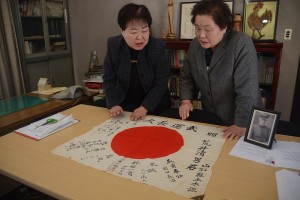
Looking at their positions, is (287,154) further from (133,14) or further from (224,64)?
(133,14)

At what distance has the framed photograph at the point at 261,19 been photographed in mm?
2631

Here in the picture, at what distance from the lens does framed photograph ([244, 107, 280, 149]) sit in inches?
43.0

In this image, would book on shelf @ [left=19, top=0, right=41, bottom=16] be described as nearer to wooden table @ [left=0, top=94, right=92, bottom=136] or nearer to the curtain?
the curtain

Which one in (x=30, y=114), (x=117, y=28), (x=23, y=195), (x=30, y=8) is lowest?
(x=23, y=195)

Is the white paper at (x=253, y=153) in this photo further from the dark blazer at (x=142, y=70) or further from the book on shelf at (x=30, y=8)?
the book on shelf at (x=30, y=8)

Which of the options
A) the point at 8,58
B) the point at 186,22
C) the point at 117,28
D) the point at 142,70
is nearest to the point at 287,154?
the point at 142,70

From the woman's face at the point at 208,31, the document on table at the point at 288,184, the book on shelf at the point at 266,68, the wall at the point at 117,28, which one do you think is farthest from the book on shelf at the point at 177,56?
the document on table at the point at 288,184

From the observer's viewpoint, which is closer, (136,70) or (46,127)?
(46,127)

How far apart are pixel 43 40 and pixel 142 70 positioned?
2.70 meters

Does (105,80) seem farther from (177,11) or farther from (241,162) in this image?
(177,11)

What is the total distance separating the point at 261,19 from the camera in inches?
105

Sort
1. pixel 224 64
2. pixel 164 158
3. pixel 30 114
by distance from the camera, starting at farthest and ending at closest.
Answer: pixel 30 114 < pixel 224 64 < pixel 164 158

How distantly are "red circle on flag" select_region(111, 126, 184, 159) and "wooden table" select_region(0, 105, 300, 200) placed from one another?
0.19 m

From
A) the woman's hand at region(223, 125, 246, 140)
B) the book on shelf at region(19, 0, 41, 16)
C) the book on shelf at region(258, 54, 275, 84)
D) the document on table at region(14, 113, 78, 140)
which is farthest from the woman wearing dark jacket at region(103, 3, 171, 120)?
the book on shelf at region(19, 0, 41, 16)
